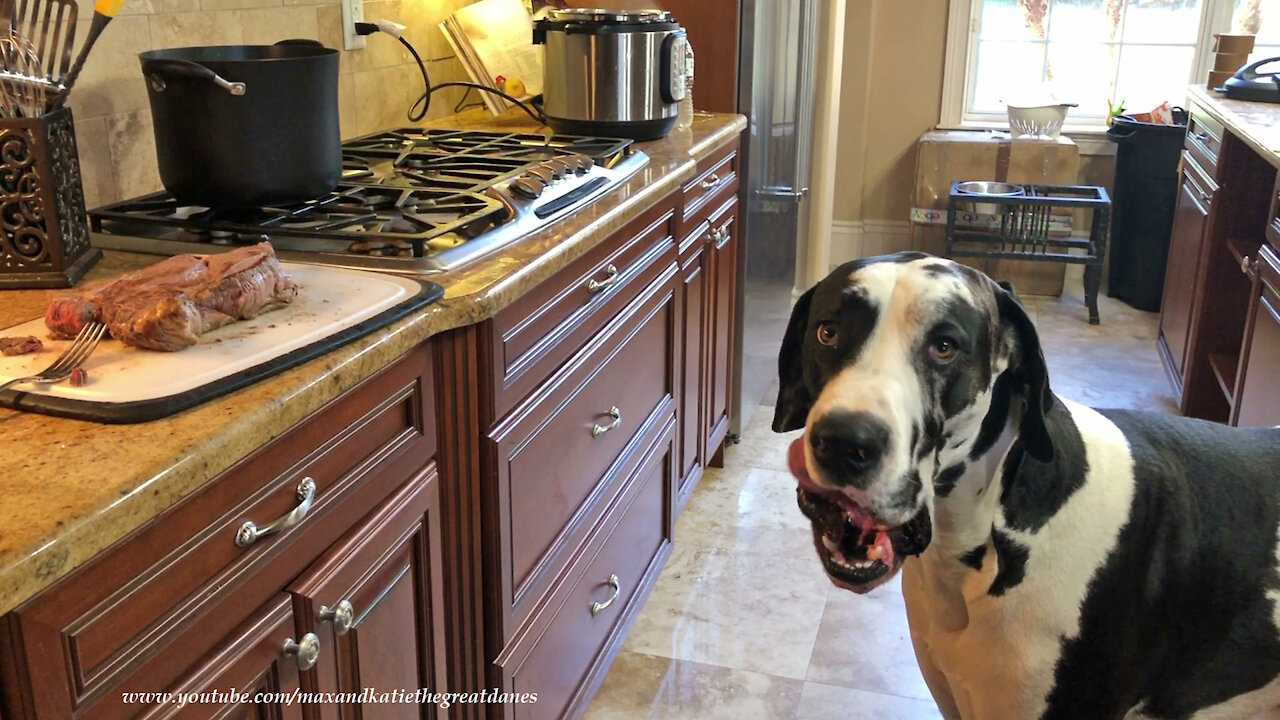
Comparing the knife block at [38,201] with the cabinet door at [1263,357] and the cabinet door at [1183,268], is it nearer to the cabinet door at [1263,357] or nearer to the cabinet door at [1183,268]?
the cabinet door at [1263,357]

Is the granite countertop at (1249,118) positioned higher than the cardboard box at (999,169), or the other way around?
the granite countertop at (1249,118)

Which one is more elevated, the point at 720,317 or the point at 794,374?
the point at 794,374

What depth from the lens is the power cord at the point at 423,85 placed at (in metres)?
2.20

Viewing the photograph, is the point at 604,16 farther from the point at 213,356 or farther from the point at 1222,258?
the point at 1222,258

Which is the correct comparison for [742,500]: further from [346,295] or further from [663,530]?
[346,295]

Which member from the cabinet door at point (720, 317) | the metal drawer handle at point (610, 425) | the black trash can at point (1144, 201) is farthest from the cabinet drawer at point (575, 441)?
the black trash can at point (1144, 201)

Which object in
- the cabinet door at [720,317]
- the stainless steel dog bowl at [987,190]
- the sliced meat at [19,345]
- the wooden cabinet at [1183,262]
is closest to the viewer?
the sliced meat at [19,345]

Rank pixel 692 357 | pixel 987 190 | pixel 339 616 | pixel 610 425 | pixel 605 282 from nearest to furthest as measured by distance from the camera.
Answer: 1. pixel 339 616
2. pixel 605 282
3. pixel 610 425
4. pixel 692 357
5. pixel 987 190

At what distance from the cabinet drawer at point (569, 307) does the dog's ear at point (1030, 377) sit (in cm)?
61

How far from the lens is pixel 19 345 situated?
0.99 metres

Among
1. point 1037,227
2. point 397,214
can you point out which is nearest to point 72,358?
point 397,214

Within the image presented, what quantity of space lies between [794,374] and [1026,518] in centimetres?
33

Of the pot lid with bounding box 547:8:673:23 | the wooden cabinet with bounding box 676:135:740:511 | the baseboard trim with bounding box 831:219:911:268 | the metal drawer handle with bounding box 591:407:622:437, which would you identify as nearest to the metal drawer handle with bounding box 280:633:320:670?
the metal drawer handle with bounding box 591:407:622:437

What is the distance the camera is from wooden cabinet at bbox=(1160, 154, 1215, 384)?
335 cm
